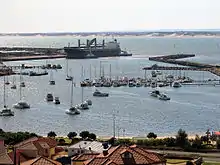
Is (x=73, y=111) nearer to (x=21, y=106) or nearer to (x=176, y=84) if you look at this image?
(x=21, y=106)

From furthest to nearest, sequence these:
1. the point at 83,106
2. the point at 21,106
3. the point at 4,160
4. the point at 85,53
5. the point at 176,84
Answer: the point at 85,53 < the point at 176,84 < the point at 21,106 < the point at 83,106 < the point at 4,160

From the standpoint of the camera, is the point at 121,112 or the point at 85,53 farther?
the point at 85,53

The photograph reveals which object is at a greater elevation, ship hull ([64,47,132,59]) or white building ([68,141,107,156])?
white building ([68,141,107,156])

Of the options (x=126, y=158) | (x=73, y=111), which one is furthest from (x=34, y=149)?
(x=73, y=111)

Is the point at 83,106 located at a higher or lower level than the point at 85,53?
higher

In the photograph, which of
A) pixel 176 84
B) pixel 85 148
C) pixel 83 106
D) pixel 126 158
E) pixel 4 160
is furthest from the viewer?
pixel 176 84

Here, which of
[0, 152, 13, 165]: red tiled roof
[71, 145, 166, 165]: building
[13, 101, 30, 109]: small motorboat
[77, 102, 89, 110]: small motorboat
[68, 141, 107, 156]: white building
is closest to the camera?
[0, 152, 13, 165]: red tiled roof

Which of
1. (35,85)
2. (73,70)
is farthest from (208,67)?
(35,85)

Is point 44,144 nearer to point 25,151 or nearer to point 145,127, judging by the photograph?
point 25,151

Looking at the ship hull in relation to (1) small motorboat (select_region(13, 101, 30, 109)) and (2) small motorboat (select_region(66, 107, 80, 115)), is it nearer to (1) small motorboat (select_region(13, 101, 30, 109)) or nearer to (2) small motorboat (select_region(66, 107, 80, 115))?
(1) small motorboat (select_region(13, 101, 30, 109))

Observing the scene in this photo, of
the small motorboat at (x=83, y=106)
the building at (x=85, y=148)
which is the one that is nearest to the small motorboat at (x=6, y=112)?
the small motorboat at (x=83, y=106)

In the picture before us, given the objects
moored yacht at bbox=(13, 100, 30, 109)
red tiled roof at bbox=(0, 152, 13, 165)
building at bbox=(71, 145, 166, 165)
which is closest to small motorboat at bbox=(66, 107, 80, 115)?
moored yacht at bbox=(13, 100, 30, 109)
